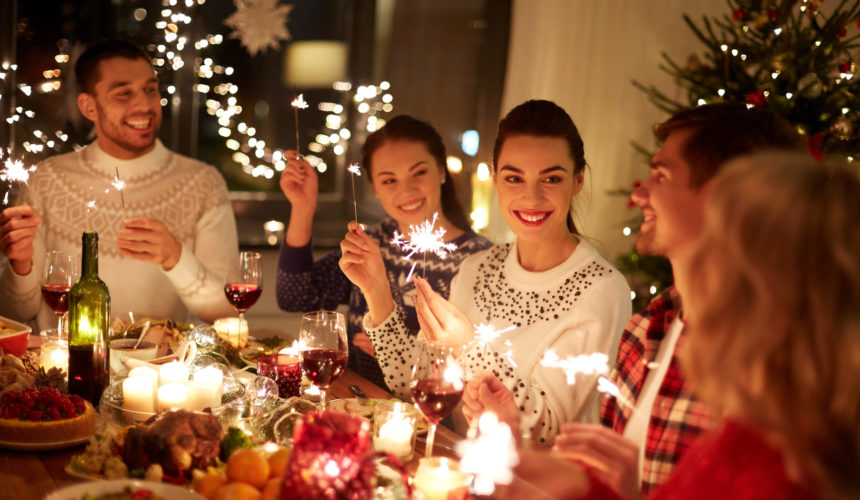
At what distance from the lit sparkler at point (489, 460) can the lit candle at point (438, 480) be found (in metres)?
0.02

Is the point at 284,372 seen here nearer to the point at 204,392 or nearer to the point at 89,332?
the point at 204,392

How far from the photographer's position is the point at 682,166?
1.58m

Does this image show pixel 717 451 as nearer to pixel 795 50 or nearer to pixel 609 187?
pixel 795 50

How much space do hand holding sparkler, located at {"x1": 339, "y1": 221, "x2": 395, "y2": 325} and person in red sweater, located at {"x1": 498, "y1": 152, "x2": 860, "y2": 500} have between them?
129cm

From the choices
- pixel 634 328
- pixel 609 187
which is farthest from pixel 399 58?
pixel 634 328

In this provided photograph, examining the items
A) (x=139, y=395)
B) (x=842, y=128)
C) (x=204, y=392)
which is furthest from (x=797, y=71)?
(x=139, y=395)

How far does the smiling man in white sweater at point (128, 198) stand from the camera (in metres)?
2.83

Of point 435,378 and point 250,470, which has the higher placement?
point 435,378

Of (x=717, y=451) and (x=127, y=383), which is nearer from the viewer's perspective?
(x=717, y=451)

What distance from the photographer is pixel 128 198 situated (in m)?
2.94

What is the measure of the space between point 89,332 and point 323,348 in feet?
1.74

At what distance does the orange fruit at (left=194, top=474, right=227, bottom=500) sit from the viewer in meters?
1.22

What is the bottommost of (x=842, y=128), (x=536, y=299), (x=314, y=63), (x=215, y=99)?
(x=536, y=299)

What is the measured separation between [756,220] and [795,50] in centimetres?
228
